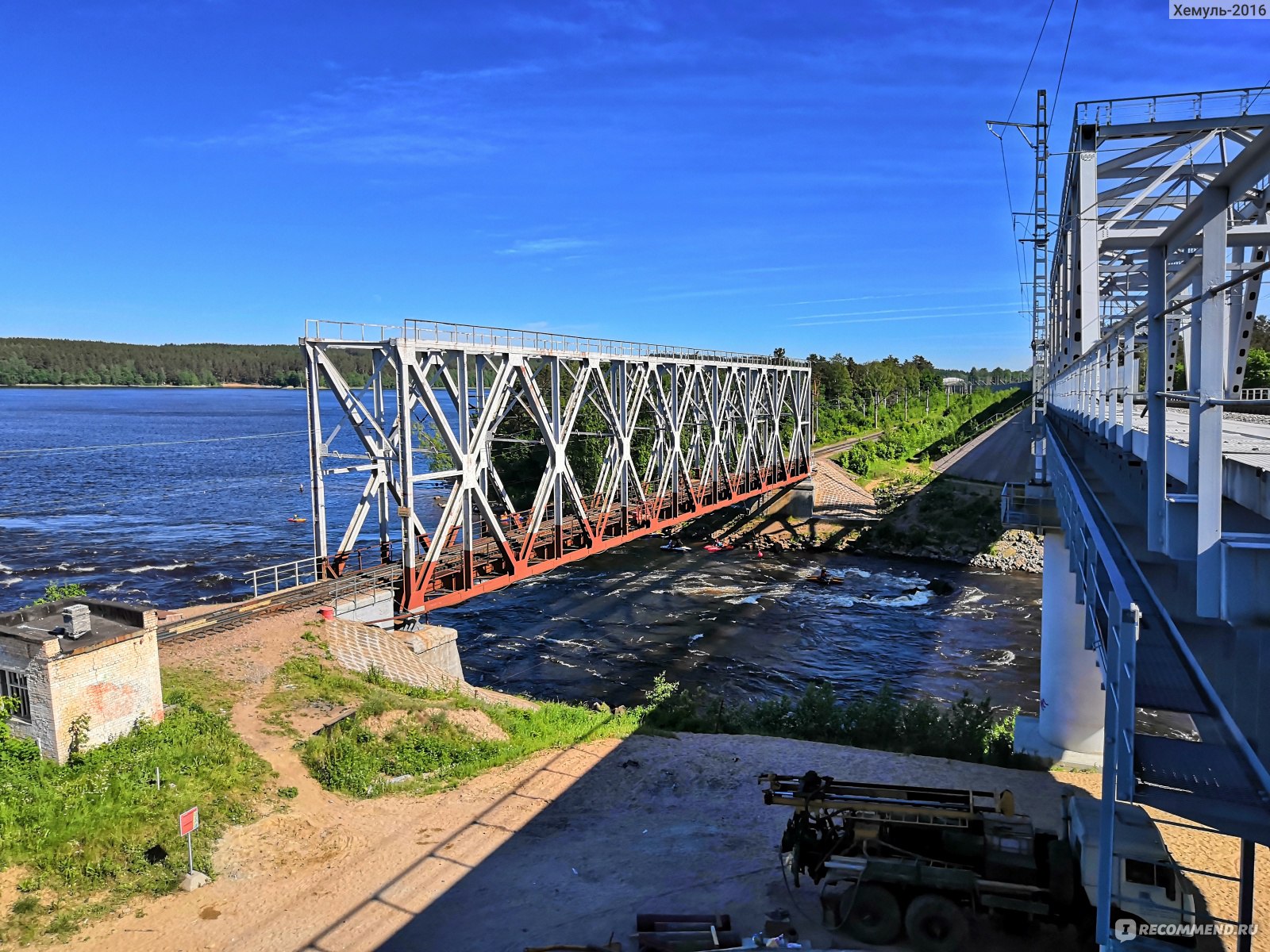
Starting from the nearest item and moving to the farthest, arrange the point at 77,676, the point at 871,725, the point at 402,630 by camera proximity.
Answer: the point at 77,676 < the point at 871,725 < the point at 402,630

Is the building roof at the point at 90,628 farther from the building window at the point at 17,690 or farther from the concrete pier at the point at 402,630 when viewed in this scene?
the concrete pier at the point at 402,630

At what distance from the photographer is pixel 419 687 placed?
21266 millimetres

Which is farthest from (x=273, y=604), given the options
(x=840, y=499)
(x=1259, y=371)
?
(x=840, y=499)

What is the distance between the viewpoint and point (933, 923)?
11305 mm

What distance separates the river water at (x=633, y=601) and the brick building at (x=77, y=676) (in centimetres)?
1460

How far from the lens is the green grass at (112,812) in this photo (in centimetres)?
Answer: 1218

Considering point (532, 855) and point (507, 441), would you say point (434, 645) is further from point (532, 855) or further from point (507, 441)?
point (507, 441)

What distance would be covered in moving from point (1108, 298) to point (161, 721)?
43973 mm

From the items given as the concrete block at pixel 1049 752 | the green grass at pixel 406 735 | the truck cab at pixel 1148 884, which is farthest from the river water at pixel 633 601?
the truck cab at pixel 1148 884

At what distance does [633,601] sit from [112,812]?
29.8 m

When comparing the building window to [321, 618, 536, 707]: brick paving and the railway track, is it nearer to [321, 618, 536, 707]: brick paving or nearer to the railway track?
the railway track

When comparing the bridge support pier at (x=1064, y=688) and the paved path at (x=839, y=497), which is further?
the paved path at (x=839, y=497)

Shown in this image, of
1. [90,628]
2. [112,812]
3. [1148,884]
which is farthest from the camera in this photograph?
[90,628]

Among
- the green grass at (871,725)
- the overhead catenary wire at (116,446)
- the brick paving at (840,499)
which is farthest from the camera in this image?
the overhead catenary wire at (116,446)
